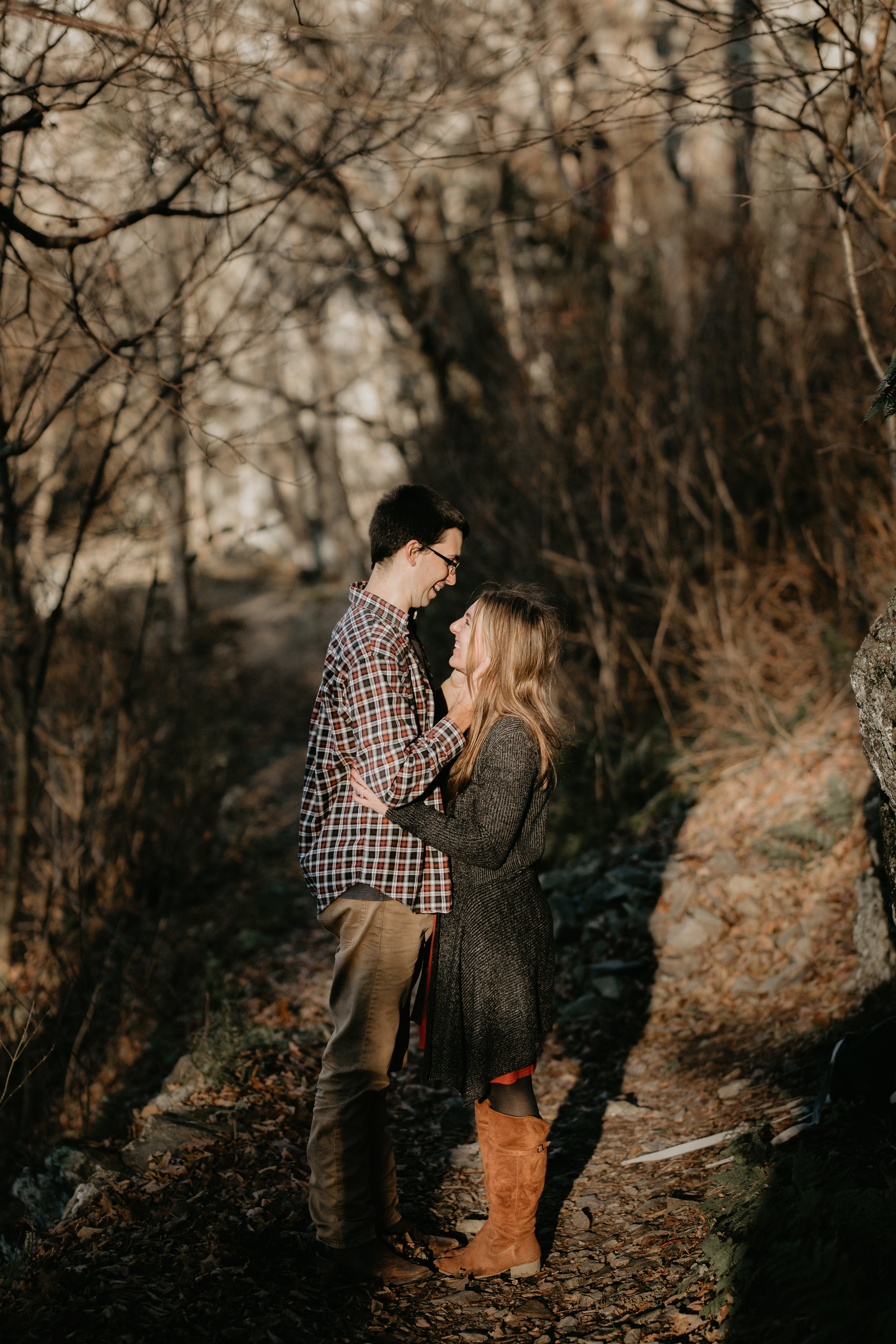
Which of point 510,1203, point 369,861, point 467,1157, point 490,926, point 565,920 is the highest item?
point 369,861

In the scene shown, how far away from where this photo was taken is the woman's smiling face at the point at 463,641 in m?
2.72

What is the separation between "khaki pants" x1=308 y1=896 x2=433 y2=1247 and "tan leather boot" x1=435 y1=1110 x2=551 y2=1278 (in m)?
0.34

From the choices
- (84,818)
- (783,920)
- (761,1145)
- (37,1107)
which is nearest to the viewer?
(761,1145)

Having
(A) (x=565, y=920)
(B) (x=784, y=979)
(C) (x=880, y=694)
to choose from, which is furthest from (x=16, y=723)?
(C) (x=880, y=694)

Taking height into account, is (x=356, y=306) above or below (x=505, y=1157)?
above

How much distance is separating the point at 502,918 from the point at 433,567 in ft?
3.46

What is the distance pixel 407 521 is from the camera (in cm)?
276

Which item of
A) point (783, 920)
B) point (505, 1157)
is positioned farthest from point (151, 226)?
point (505, 1157)

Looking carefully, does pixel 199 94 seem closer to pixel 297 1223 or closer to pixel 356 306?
pixel 297 1223

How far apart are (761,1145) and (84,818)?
5013mm

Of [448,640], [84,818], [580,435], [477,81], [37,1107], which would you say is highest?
[477,81]

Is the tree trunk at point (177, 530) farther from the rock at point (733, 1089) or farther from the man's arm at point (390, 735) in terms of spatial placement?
the rock at point (733, 1089)

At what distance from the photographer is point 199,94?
4215 millimetres

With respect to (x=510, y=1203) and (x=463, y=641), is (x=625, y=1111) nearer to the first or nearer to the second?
(x=510, y=1203)
